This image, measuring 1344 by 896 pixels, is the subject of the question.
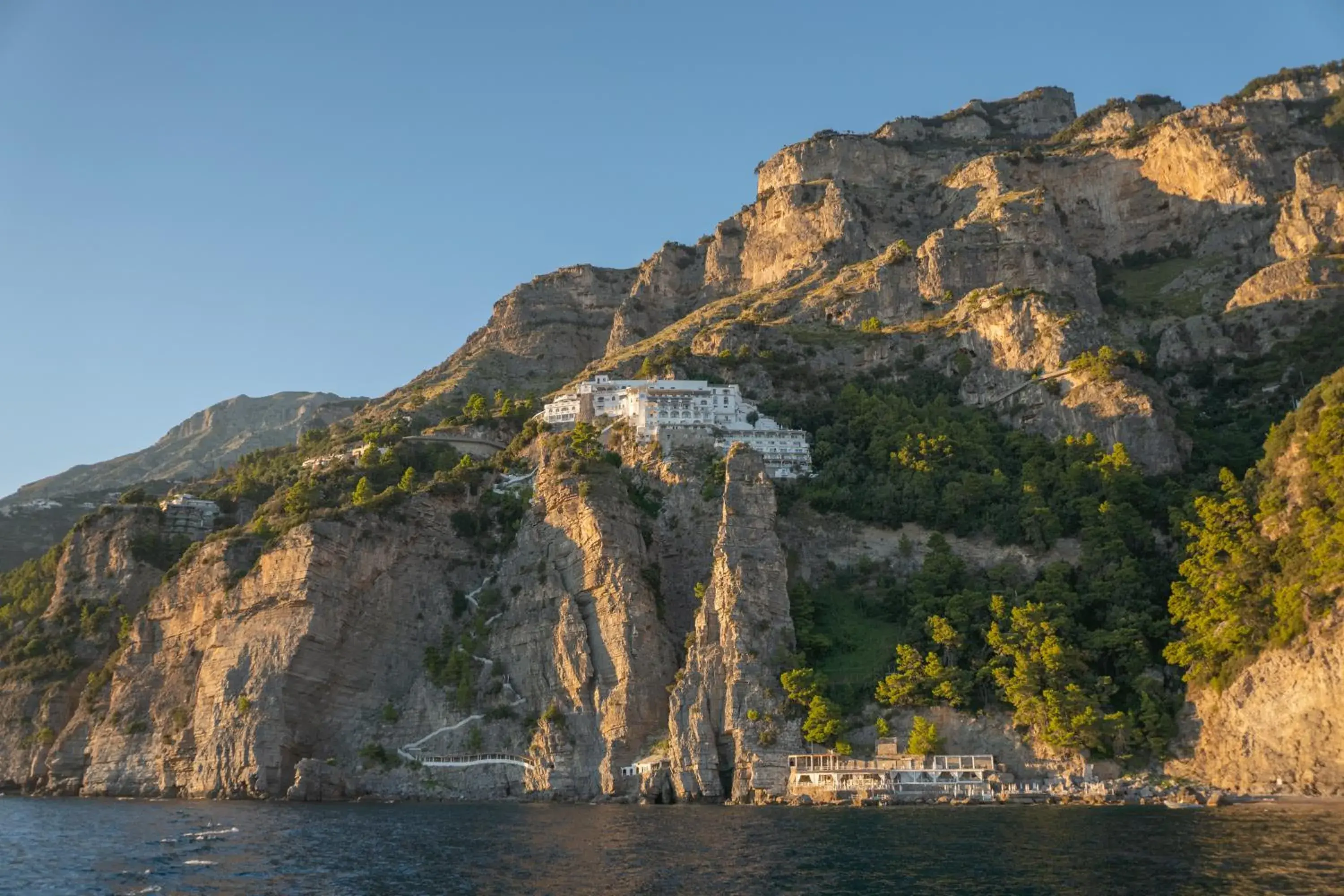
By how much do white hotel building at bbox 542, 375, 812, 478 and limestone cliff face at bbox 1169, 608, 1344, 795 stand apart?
1557 inches

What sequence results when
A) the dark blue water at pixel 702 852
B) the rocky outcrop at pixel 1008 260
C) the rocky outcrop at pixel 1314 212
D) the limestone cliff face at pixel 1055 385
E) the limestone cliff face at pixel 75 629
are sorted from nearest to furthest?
the dark blue water at pixel 702 852, the limestone cliff face at pixel 75 629, the limestone cliff face at pixel 1055 385, the rocky outcrop at pixel 1314 212, the rocky outcrop at pixel 1008 260

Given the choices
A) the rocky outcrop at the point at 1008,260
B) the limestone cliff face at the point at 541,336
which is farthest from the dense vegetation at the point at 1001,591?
the limestone cliff face at the point at 541,336

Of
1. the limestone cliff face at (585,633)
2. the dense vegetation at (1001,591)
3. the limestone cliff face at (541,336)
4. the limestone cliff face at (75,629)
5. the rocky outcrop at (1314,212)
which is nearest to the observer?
the dense vegetation at (1001,591)

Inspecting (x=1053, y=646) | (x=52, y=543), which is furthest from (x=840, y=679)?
(x=52, y=543)

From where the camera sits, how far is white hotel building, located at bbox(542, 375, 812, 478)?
97.2 metres

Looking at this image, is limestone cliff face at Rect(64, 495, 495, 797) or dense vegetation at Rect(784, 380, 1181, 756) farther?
limestone cliff face at Rect(64, 495, 495, 797)

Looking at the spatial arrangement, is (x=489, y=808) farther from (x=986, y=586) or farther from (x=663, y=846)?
(x=986, y=586)

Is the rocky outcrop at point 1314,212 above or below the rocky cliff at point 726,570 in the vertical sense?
above

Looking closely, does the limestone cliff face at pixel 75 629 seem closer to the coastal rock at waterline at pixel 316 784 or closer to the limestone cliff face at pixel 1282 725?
the coastal rock at waterline at pixel 316 784

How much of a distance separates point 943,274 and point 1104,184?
36.9m

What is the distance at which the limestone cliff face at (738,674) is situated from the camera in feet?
225

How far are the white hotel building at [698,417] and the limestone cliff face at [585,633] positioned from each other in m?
13.1

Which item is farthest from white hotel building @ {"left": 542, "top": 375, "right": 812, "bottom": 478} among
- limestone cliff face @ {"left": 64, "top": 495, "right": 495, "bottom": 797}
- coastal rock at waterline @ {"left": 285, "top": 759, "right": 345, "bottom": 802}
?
coastal rock at waterline @ {"left": 285, "top": 759, "right": 345, "bottom": 802}

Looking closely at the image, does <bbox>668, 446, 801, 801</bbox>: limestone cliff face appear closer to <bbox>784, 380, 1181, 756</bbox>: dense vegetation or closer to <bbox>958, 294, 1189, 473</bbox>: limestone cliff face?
<bbox>784, 380, 1181, 756</bbox>: dense vegetation
